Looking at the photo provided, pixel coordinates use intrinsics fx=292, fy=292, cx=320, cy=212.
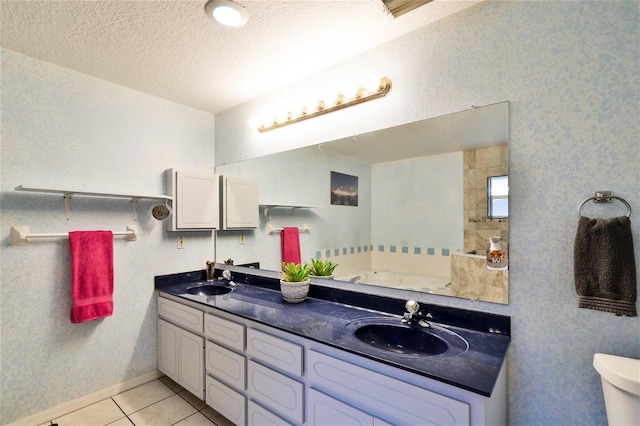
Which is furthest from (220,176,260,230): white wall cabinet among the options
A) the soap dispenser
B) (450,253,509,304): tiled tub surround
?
the soap dispenser

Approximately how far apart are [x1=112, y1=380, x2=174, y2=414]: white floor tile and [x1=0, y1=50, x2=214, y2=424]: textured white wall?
12 centimetres

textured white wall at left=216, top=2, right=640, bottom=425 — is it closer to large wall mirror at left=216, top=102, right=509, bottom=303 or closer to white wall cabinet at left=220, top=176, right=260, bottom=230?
large wall mirror at left=216, top=102, right=509, bottom=303

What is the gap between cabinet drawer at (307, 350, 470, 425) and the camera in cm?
100

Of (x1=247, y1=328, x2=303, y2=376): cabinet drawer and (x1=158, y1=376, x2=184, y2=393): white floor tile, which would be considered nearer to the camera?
(x1=247, y1=328, x2=303, y2=376): cabinet drawer

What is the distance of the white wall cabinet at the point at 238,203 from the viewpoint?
2486mm

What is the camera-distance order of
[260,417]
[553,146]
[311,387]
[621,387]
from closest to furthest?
[621,387], [553,146], [311,387], [260,417]

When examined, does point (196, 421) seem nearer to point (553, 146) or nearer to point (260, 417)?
point (260, 417)

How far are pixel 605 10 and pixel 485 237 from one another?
99cm

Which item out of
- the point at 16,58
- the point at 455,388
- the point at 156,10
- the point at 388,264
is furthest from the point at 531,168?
the point at 16,58

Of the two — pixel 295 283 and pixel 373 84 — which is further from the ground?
pixel 373 84

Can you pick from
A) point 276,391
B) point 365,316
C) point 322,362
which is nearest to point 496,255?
point 365,316

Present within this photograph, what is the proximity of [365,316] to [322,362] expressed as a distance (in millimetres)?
410

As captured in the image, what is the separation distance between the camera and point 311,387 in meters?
1.36

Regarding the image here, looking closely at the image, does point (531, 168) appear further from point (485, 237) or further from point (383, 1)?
point (383, 1)
